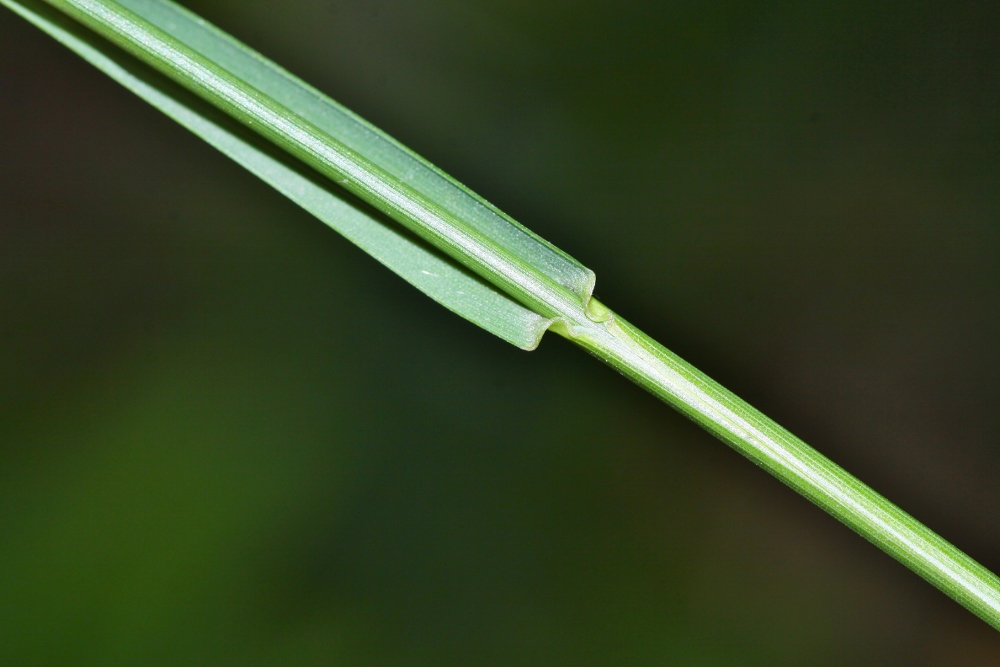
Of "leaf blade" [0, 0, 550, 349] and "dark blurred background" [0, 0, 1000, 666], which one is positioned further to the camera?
"dark blurred background" [0, 0, 1000, 666]

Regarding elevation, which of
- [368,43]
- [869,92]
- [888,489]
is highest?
[869,92]

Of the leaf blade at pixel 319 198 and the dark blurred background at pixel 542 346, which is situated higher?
the dark blurred background at pixel 542 346

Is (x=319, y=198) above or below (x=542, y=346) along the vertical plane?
below

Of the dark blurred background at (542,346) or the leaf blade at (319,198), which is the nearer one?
the leaf blade at (319,198)

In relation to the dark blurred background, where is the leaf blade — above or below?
below

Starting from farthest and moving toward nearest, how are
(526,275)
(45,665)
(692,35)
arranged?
(692,35) < (45,665) < (526,275)

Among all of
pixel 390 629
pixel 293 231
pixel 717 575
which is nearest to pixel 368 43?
pixel 293 231

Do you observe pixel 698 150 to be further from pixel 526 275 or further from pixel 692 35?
pixel 526 275

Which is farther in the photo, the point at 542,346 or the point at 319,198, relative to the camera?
the point at 542,346
